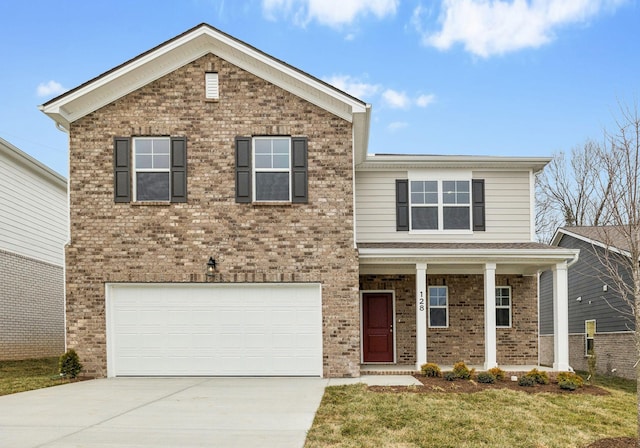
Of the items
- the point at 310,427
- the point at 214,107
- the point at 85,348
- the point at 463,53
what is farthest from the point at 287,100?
the point at 463,53

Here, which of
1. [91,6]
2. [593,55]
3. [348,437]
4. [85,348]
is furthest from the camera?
[593,55]

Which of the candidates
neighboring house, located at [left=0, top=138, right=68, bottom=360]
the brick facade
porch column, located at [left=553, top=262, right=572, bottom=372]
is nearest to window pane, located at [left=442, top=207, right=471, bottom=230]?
the brick facade

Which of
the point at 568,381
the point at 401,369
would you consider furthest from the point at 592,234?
the point at 401,369

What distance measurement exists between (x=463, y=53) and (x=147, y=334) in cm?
1892

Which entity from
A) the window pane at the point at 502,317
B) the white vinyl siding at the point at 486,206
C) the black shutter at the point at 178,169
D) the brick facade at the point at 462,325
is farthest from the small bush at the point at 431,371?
the black shutter at the point at 178,169

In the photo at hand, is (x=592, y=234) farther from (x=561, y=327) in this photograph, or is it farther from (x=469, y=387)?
(x=469, y=387)

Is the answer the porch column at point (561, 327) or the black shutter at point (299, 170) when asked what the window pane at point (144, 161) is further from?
the porch column at point (561, 327)

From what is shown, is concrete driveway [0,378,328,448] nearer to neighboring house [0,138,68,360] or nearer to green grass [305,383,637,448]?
green grass [305,383,637,448]

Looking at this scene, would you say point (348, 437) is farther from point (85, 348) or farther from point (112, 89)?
point (112, 89)

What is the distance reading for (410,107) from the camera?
28.4 m

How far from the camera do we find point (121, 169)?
555 inches

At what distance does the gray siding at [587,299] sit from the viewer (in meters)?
18.2

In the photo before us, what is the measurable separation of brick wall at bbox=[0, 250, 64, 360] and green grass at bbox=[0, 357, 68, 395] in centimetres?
68

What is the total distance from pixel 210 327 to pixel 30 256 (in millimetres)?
9117
